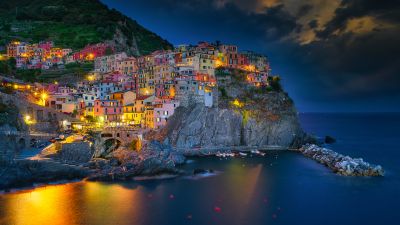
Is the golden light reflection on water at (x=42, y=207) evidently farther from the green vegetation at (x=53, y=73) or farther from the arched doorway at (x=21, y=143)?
the green vegetation at (x=53, y=73)

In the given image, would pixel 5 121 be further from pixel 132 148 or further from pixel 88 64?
pixel 88 64

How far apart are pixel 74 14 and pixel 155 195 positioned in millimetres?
80974

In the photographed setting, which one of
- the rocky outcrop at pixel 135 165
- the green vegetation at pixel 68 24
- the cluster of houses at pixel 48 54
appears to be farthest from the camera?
the green vegetation at pixel 68 24

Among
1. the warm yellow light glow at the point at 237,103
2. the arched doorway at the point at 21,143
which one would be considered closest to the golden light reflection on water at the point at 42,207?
the arched doorway at the point at 21,143

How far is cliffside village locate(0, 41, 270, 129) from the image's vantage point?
2164 inches

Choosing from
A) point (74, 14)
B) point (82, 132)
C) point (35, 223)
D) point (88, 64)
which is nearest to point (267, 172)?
point (82, 132)

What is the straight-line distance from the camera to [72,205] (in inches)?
1201

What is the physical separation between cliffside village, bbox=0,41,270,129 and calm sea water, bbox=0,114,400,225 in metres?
16.9

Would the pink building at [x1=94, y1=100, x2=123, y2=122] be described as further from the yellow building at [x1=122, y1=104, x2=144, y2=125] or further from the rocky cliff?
the rocky cliff

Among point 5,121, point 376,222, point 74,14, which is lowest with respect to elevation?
point 376,222

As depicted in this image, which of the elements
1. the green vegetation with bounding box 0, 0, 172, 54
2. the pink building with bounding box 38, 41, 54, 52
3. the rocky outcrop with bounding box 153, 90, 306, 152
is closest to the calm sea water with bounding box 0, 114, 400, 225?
the rocky outcrop with bounding box 153, 90, 306, 152

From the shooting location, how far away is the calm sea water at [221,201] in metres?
28.4

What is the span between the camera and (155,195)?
3378 cm

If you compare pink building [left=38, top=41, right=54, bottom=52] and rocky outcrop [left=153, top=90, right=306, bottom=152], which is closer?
rocky outcrop [left=153, top=90, right=306, bottom=152]
